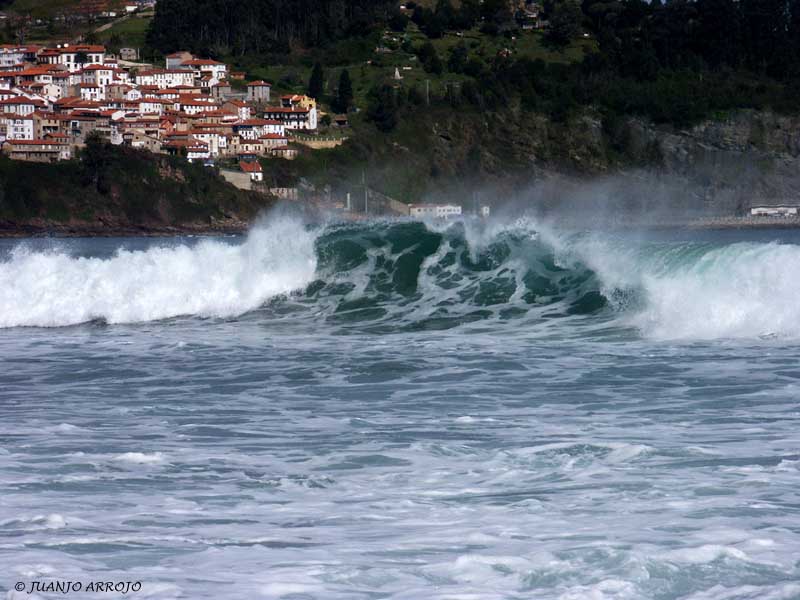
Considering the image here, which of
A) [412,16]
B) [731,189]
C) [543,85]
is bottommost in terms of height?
[731,189]

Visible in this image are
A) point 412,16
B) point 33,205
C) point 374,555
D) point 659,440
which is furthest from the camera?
point 412,16

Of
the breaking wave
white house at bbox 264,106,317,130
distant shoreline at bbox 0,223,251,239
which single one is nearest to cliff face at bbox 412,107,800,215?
white house at bbox 264,106,317,130

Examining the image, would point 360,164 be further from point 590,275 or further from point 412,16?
point 590,275

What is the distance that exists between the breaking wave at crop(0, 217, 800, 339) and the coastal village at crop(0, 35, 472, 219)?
94.3 m

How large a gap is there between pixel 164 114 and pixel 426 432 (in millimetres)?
132914

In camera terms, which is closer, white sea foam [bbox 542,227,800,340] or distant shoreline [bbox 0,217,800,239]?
white sea foam [bbox 542,227,800,340]

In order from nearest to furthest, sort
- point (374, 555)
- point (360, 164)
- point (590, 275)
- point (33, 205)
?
point (374, 555) → point (590, 275) → point (33, 205) → point (360, 164)

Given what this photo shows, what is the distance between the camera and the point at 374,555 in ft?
22.8

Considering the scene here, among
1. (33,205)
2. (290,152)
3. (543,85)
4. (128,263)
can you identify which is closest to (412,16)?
(543,85)

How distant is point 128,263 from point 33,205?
94.9 metres

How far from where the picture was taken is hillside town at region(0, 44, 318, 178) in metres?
128

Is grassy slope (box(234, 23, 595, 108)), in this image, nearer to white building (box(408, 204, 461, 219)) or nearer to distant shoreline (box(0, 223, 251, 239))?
white building (box(408, 204, 461, 219))

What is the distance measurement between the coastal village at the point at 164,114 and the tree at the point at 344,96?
2226 mm

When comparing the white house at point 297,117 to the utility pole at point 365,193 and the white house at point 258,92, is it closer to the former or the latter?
the white house at point 258,92
